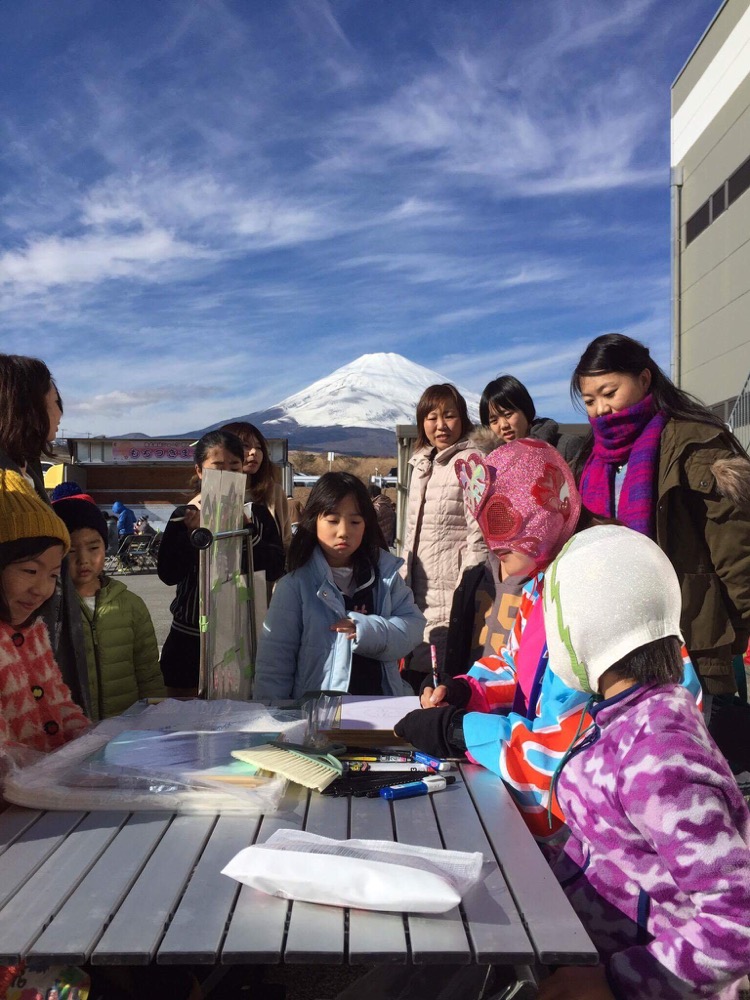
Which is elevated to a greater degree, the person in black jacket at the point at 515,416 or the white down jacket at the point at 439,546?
the person in black jacket at the point at 515,416

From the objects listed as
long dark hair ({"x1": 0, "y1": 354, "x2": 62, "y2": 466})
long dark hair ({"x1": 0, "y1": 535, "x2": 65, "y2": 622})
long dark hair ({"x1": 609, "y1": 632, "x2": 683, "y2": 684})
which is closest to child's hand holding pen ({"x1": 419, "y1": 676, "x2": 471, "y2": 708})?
long dark hair ({"x1": 609, "y1": 632, "x2": 683, "y2": 684})

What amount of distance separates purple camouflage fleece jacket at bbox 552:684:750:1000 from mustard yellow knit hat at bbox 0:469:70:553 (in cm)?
144

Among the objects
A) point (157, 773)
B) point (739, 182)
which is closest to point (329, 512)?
point (157, 773)

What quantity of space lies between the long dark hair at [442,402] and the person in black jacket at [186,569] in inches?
42.2

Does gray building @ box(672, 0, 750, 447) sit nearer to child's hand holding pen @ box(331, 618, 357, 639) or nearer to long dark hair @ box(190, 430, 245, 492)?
long dark hair @ box(190, 430, 245, 492)

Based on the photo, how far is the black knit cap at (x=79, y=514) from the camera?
3281 millimetres

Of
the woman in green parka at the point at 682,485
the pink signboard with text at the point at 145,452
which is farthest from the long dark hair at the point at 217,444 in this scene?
the pink signboard with text at the point at 145,452

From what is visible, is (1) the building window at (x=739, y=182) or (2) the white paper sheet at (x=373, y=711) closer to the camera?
(2) the white paper sheet at (x=373, y=711)

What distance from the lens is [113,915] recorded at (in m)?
1.23

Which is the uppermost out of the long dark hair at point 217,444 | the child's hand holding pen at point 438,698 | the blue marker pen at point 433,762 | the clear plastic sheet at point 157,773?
the long dark hair at point 217,444

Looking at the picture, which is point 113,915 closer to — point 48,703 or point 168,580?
point 48,703

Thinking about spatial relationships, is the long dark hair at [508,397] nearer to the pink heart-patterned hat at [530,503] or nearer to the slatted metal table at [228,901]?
the pink heart-patterned hat at [530,503]

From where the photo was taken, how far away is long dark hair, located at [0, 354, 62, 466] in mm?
2754

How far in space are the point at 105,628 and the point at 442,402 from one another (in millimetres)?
1996
